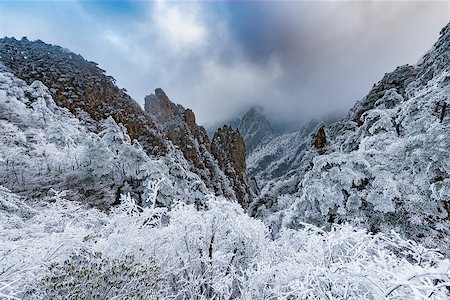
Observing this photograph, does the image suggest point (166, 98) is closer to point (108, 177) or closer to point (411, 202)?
point (108, 177)

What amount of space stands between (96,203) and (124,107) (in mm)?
38816

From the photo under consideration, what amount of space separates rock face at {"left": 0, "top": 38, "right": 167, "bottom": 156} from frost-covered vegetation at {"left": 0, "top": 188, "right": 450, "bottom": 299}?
35392 mm

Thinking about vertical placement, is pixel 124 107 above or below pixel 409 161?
above

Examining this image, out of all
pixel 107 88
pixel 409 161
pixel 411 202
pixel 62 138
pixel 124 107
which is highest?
pixel 107 88

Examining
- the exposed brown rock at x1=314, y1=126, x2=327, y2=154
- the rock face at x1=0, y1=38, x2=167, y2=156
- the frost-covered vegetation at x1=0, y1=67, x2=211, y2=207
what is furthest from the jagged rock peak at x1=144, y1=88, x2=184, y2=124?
the exposed brown rock at x1=314, y1=126, x2=327, y2=154

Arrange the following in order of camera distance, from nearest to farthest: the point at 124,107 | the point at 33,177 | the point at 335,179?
1. the point at 335,179
2. the point at 33,177
3. the point at 124,107

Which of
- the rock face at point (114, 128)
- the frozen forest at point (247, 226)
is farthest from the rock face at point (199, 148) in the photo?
the frozen forest at point (247, 226)

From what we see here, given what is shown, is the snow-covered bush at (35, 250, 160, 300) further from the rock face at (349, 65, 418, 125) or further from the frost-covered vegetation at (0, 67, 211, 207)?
the rock face at (349, 65, 418, 125)

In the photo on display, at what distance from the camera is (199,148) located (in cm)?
6838

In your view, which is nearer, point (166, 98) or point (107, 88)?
point (107, 88)

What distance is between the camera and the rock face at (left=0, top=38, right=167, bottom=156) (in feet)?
144

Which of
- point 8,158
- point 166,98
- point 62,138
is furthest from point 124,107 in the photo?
point 8,158

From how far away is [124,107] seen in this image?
5225 cm

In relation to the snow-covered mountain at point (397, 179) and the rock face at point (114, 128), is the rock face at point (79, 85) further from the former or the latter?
the snow-covered mountain at point (397, 179)
